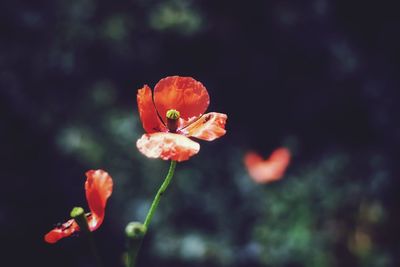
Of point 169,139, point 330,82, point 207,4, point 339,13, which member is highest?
point 207,4

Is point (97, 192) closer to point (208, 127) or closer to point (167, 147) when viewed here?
point (167, 147)

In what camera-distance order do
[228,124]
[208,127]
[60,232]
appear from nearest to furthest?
[60,232] → [208,127] → [228,124]

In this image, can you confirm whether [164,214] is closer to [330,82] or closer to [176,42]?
[176,42]

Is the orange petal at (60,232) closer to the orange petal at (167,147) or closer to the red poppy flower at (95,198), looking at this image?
the red poppy flower at (95,198)

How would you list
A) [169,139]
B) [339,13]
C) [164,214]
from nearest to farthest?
1. [169,139]
2. [164,214]
3. [339,13]

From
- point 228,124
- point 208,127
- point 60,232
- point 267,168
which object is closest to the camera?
point 60,232

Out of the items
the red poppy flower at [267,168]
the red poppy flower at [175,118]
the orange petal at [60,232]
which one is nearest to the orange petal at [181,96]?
the red poppy flower at [175,118]

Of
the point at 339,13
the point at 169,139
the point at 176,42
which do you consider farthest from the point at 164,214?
the point at 169,139

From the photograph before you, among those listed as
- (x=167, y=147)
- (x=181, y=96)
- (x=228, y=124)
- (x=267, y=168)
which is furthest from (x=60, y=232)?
(x=228, y=124)
